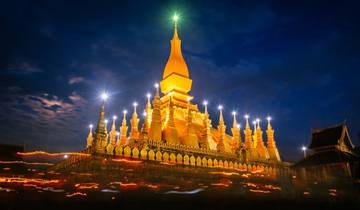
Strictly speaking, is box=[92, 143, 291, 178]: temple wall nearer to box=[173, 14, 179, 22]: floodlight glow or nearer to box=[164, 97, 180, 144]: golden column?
box=[164, 97, 180, 144]: golden column

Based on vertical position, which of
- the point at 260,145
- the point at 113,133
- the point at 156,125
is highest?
the point at 113,133

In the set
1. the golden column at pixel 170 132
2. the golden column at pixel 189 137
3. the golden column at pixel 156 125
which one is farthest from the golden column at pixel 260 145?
the golden column at pixel 156 125

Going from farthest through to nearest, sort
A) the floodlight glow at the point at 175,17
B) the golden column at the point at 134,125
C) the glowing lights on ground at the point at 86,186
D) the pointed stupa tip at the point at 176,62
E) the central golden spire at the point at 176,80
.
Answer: the floodlight glow at the point at 175,17, the pointed stupa tip at the point at 176,62, the central golden spire at the point at 176,80, the golden column at the point at 134,125, the glowing lights on ground at the point at 86,186

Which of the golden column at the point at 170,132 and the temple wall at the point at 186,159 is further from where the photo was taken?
the golden column at the point at 170,132

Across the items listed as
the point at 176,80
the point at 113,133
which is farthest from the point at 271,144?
the point at 113,133

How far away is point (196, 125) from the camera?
40562mm

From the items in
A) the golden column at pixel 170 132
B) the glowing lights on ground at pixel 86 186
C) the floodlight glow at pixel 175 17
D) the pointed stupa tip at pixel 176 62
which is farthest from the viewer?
the floodlight glow at pixel 175 17

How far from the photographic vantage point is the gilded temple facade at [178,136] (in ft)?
79.5

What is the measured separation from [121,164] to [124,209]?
23.5 feet

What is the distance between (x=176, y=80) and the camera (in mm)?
43500

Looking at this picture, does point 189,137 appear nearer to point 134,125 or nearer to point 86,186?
point 134,125

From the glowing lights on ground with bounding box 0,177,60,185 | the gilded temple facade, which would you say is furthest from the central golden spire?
the glowing lights on ground with bounding box 0,177,60,185

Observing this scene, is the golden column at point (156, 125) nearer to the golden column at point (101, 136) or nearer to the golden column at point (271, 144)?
the golden column at point (101, 136)

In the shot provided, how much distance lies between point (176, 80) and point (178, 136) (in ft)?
39.0
